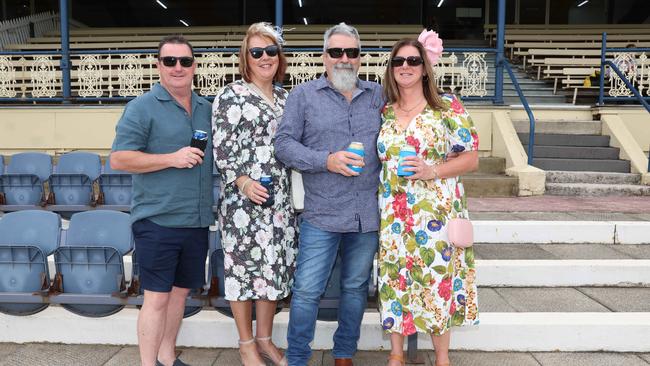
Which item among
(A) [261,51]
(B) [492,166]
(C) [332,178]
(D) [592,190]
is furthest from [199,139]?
(D) [592,190]

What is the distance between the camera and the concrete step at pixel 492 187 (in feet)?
22.5

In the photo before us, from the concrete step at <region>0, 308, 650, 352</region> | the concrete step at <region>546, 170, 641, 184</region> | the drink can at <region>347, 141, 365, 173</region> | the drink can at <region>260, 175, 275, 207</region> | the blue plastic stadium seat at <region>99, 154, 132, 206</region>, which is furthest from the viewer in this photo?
the concrete step at <region>546, 170, 641, 184</region>

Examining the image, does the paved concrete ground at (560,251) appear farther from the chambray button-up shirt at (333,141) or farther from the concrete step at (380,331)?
the chambray button-up shirt at (333,141)

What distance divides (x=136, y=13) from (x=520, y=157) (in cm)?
1922

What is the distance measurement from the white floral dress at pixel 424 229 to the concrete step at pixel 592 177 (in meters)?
5.22

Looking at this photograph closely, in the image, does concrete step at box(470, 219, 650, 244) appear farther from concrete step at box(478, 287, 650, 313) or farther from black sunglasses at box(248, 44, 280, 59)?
black sunglasses at box(248, 44, 280, 59)

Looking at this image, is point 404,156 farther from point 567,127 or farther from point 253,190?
point 567,127

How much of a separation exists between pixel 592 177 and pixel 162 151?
21.5 feet

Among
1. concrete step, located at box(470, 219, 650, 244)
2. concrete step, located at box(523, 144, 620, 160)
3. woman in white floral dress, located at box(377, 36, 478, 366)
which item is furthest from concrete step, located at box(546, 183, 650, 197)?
woman in white floral dress, located at box(377, 36, 478, 366)

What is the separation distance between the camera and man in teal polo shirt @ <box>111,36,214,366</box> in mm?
2494

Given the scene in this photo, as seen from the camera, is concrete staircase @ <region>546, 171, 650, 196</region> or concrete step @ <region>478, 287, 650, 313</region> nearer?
concrete step @ <region>478, 287, 650, 313</region>

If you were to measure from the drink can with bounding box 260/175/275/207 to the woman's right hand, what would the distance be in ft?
0.05

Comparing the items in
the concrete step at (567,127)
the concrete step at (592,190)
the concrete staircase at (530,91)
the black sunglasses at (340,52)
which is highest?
the concrete staircase at (530,91)

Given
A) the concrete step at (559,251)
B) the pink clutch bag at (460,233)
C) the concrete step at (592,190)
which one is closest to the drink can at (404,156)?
the pink clutch bag at (460,233)
